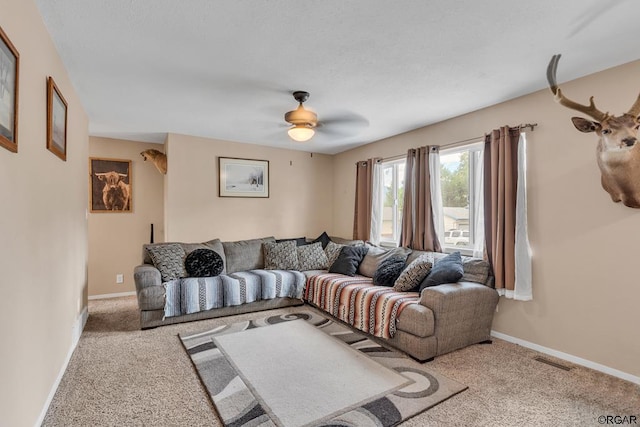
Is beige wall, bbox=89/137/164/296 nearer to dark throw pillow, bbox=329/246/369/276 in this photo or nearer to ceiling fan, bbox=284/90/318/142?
dark throw pillow, bbox=329/246/369/276

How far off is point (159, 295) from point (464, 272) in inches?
131

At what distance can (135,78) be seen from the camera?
2.87 m

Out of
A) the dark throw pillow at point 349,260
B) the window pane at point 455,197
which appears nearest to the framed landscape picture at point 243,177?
the dark throw pillow at point 349,260

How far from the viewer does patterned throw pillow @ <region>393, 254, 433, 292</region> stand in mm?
3436

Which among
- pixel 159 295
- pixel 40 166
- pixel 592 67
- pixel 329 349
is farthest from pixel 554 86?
pixel 159 295

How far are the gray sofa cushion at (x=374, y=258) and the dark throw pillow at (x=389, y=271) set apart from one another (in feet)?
0.93

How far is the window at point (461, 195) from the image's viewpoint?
3.79 metres

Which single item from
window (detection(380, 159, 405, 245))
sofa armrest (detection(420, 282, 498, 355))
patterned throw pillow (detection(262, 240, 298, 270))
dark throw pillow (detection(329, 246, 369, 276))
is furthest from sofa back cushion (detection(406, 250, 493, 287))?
patterned throw pillow (detection(262, 240, 298, 270))

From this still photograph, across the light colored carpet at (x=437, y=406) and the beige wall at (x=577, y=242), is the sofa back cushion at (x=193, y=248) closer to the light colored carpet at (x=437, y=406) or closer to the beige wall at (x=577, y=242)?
the light colored carpet at (x=437, y=406)

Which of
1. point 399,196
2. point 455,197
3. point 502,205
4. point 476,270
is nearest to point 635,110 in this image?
point 502,205

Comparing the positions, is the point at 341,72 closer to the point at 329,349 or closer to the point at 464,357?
the point at 329,349

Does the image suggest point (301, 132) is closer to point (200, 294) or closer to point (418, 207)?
point (418, 207)

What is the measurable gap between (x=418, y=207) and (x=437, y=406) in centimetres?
259

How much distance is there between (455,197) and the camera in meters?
4.06
